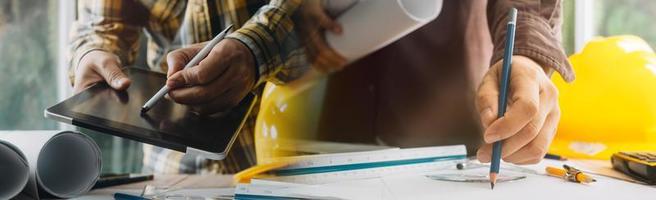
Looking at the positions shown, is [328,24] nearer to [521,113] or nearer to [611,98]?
[521,113]

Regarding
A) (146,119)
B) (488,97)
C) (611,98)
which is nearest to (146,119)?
(146,119)

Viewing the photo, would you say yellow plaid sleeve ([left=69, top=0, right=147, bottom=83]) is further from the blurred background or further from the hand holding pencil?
the hand holding pencil

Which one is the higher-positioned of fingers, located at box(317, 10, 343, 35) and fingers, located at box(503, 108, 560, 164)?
fingers, located at box(317, 10, 343, 35)

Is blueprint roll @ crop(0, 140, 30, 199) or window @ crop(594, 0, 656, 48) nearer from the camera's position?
blueprint roll @ crop(0, 140, 30, 199)

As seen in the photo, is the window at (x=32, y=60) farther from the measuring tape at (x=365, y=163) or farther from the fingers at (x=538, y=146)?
the fingers at (x=538, y=146)

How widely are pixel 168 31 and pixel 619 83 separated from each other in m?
0.50

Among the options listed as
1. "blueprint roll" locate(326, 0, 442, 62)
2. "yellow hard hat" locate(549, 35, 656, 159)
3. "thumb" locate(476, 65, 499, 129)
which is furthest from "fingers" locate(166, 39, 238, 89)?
"yellow hard hat" locate(549, 35, 656, 159)

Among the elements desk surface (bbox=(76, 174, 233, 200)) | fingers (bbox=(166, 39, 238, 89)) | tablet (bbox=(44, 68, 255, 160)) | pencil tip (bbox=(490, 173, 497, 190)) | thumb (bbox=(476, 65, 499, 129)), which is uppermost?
fingers (bbox=(166, 39, 238, 89))

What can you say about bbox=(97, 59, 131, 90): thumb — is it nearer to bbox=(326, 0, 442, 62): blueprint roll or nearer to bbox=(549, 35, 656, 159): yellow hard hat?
bbox=(326, 0, 442, 62): blueprint roll

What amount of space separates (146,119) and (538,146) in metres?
0.37

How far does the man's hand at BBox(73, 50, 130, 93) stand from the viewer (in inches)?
19.6

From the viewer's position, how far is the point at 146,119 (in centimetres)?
48

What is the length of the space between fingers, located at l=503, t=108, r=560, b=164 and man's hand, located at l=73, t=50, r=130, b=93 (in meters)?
0.37

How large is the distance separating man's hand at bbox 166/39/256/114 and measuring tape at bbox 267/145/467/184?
3.8 inches
